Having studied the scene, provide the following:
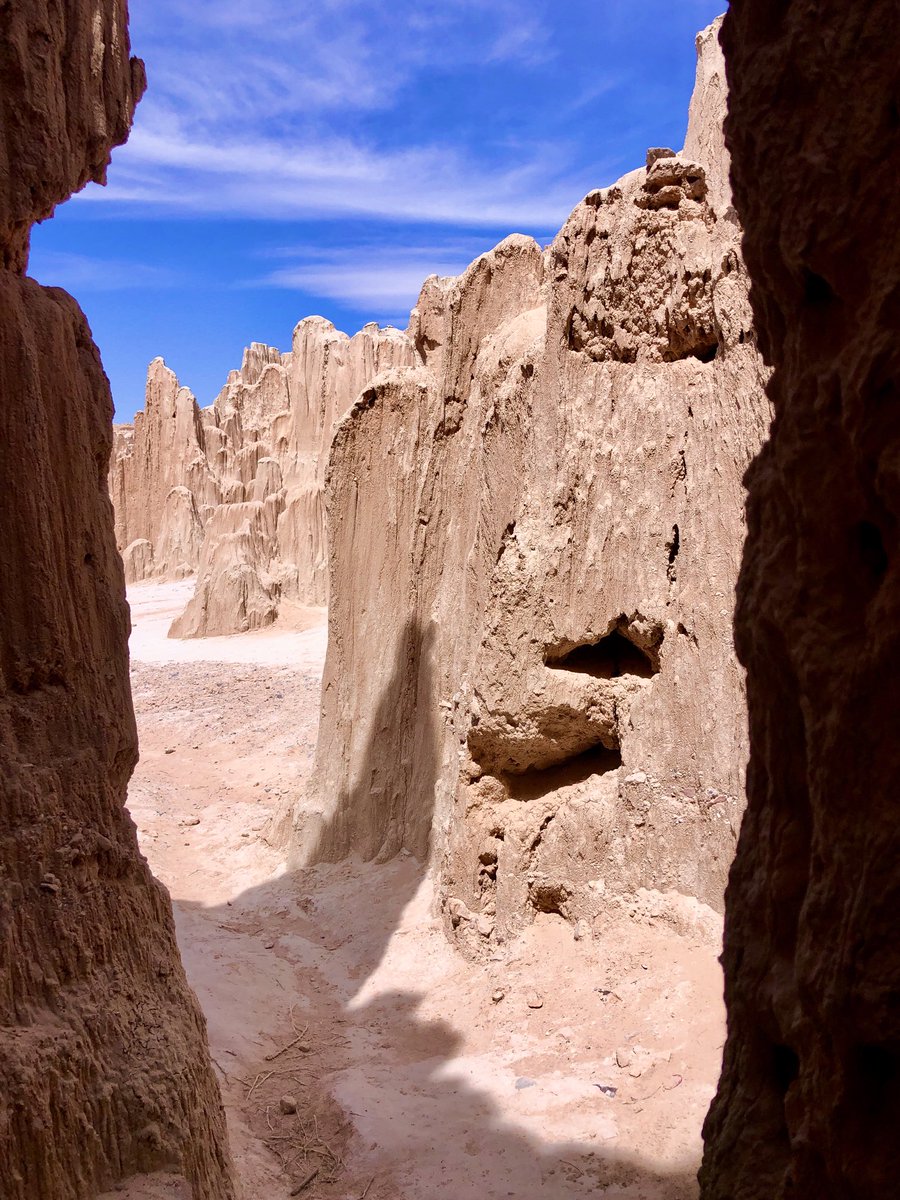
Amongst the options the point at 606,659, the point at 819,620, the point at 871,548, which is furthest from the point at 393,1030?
the point at 871,548

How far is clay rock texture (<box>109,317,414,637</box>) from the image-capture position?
26.1m

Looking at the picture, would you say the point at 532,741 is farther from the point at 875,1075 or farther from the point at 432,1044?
the point at 875,1075

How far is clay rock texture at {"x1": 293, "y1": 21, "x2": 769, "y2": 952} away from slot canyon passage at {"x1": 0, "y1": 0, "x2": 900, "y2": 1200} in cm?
3

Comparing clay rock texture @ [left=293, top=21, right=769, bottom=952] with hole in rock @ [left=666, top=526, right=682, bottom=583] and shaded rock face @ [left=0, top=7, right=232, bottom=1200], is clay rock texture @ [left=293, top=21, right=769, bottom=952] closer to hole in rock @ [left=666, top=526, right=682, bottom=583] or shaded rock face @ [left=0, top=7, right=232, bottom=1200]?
hole in rock @ [left=666, top=526, right=682, bottom=583]

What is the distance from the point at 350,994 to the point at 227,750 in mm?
8031

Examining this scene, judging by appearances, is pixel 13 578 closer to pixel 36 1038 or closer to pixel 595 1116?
pixel 36 1038

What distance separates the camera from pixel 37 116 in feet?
12.4

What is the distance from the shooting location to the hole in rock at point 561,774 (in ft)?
23.2

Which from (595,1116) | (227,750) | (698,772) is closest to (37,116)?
(698,772)

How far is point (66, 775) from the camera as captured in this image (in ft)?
12.1

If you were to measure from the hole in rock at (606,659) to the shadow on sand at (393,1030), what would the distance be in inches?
75.6

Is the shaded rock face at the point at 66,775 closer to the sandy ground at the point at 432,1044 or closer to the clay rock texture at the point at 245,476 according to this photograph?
the sandy ground at the point at 432,1044

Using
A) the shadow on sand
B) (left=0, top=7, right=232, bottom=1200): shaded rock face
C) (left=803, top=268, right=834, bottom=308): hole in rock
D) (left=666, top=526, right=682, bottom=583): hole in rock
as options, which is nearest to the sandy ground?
the shadow on sand

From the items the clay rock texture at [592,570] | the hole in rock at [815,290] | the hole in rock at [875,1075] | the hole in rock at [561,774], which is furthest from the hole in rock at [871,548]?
the hole in rock at [561,774]
